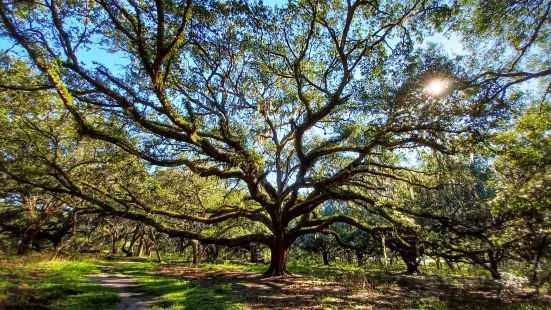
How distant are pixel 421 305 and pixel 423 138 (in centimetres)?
540

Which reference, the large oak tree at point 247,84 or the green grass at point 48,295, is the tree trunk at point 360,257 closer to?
the large oak tree at point 247,84

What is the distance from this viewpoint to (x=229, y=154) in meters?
10.9

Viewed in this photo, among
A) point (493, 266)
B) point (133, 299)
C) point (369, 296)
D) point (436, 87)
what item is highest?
point (436, 87)

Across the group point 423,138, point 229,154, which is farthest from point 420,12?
point 229,154

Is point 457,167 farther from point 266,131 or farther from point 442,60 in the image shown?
point 266,131

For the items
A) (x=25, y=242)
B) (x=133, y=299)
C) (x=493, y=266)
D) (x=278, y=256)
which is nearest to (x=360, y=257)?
(x=493, y=266)

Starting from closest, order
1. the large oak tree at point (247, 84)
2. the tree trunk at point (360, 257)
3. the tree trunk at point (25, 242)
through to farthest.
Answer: the large oak tree at point (247, 84) → the tree trunk at point (360, 257) → the tree trunk at point (25, 242)

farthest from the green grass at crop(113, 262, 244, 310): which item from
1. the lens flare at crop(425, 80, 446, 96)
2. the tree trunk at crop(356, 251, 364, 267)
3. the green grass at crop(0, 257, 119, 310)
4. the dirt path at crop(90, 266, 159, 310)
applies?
the tree trunk at crop(356, 251, 364, 267)

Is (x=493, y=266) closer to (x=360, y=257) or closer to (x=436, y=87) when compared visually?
(x=360, y=257)

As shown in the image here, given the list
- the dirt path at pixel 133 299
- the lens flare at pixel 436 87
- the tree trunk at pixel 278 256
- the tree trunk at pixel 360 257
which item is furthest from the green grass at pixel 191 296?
the tree trunk at pixel 360 257

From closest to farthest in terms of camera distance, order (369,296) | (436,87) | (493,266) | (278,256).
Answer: (436,87) → (369,296) → (278,256) → (493,266)

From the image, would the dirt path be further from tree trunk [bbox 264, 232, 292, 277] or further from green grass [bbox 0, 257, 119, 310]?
tree trunk [bbox 264, 232, 292, 277]

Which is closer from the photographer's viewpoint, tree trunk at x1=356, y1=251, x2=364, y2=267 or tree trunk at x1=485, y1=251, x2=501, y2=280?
tree trunk at x1=485, y1=251, x2=501, y2=280

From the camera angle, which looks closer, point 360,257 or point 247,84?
point 247,84
